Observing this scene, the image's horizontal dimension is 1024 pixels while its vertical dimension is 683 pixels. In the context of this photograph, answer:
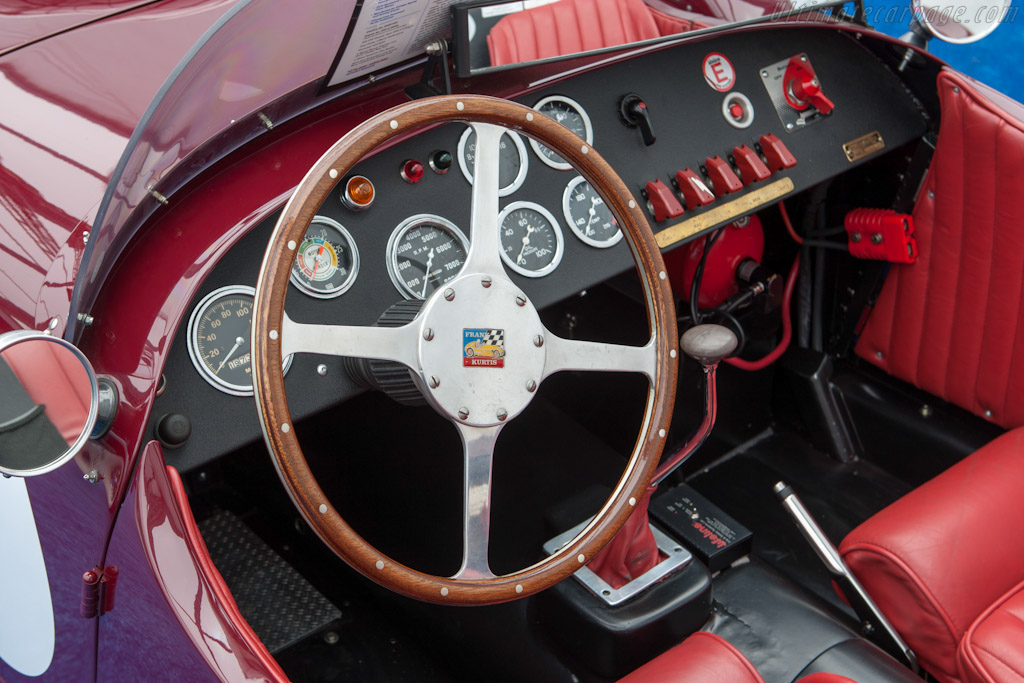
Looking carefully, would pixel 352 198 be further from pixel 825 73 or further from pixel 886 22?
pixel 886 22

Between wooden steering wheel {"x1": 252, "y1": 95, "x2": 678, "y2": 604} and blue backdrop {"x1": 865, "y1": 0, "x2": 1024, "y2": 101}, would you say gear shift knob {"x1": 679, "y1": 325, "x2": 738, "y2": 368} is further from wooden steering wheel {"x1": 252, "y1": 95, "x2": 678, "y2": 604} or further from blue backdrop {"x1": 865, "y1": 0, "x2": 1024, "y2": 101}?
blue backdrop {"x1": 865, "y1": 0, "x2": 1024, "y2": 101}

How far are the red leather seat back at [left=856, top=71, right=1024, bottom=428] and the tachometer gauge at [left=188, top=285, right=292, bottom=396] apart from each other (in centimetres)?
131

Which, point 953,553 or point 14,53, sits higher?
point 14,53

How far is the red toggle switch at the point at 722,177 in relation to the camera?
1.66m

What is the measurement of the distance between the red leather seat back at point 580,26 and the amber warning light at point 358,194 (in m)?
0.32

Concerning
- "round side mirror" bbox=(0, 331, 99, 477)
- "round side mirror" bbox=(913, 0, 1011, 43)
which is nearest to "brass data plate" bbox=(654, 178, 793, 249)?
"round side mirror" bbox=(913, 0, 1011, 43)

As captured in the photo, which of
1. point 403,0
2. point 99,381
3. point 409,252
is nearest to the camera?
point 99,381

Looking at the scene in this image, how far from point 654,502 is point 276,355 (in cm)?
96

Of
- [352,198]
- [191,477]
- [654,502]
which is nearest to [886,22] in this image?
[654,502]

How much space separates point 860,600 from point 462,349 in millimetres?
778

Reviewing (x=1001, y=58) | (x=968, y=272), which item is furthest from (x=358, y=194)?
(x=1001, y=58)

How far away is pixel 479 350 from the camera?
109 centimetres

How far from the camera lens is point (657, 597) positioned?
1468mm

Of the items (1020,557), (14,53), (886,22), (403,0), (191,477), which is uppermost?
(14,53)
